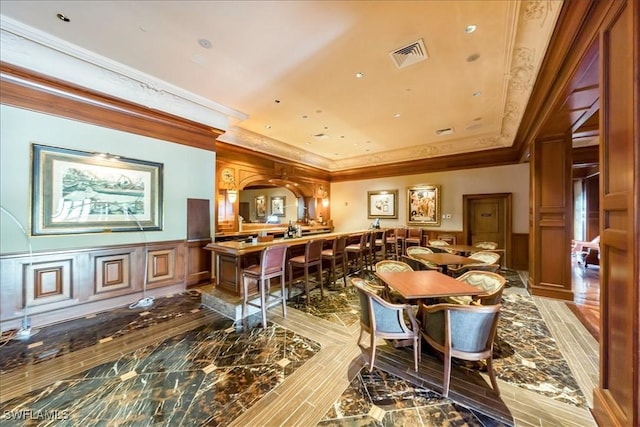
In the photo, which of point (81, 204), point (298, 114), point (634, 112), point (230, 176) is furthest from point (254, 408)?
point (230, 176)

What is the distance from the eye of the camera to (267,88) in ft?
13.1

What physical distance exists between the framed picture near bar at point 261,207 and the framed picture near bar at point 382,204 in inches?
238

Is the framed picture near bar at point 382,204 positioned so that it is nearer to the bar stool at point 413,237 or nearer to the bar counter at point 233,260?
the bar stool at point 413,237

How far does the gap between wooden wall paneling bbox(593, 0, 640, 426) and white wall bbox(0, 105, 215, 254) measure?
5.58 meters

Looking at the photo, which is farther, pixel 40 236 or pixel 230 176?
pixel 230 176

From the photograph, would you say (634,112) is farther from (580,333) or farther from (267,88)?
(267,88)

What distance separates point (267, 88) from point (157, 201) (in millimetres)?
2849

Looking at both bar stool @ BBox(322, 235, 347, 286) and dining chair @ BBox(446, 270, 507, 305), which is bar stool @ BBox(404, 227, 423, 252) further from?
dining chair @ BBox(446, 270, 507, 305)

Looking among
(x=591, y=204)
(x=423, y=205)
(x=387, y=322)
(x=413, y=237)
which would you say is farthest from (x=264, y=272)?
(x=591, y=204)

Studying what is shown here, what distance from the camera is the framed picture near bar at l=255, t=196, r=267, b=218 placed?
12663mm

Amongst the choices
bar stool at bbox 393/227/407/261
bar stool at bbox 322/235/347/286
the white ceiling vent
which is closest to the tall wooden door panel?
bar stool at bbox 393/227/407/261

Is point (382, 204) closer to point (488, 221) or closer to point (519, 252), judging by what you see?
point (488, 221)

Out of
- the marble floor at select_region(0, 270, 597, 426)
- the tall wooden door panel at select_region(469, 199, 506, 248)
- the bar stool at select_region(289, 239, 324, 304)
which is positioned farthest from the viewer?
the tall wooden door panel at select_region(469, 199, 506, 248)

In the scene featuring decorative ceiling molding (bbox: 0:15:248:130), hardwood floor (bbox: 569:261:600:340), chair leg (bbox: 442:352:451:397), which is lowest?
hardwood floor (bbox: 569:261:600:340)
